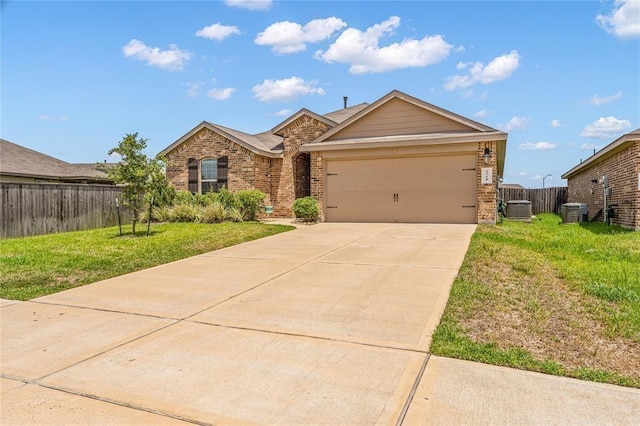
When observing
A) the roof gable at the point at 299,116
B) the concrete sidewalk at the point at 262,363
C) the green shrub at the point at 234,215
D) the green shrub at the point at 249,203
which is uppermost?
the roof gable at the point at 299,116

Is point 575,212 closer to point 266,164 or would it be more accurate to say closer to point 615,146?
point 615,146

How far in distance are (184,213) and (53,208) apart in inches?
150

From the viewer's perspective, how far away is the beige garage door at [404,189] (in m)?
13.2

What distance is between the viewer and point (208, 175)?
18.0m

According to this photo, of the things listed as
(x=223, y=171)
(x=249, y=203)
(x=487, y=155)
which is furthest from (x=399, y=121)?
(x=223, y=171)

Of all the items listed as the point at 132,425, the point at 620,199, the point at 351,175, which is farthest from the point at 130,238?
the point at 620,199

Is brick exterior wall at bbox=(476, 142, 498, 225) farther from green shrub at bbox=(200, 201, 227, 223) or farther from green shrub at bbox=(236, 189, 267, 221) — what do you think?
Answer: green shrub at bbox=(200, 201, 227, 223)

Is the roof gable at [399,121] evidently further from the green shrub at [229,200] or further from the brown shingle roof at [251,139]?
the green shrub at [229,200]

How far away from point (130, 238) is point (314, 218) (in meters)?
6.34

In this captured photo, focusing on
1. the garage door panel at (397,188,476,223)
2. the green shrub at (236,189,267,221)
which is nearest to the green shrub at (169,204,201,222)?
the green shrub at (236,189,267,221)

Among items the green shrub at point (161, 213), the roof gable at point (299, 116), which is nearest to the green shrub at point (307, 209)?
the green shrub at point (161, 213)

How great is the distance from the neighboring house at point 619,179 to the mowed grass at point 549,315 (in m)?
5.33

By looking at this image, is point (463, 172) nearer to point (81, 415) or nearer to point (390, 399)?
point (390, 399)

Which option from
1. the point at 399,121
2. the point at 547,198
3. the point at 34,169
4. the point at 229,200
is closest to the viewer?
the point at 229,200
